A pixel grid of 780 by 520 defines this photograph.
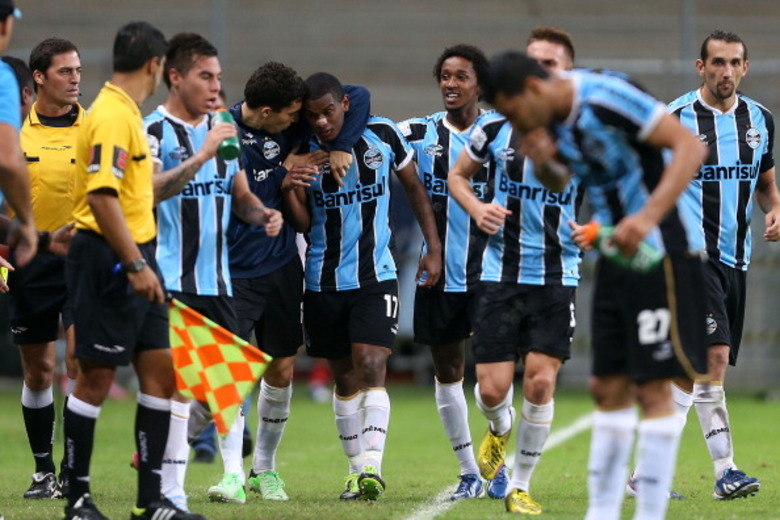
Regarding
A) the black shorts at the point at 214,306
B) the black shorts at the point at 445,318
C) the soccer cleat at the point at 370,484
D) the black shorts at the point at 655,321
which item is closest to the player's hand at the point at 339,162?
the black shorts at the point at 445,318

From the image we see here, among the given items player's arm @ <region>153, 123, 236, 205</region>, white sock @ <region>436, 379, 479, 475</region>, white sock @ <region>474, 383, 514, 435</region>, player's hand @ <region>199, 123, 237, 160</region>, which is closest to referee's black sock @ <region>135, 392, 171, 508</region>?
player's arm @ <region>153, 123, 236, 205</region>

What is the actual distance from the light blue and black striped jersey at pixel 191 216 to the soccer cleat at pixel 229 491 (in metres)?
1.16

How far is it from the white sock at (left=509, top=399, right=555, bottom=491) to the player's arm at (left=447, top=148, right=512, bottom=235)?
100 cm

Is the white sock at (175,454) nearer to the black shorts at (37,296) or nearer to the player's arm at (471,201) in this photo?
the black shorts at (37,296)

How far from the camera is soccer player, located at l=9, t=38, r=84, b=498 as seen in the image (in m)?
8.38

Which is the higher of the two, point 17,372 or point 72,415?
point 72,415

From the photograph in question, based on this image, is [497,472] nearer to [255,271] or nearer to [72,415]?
[255,271]

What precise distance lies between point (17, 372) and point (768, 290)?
10315 mm

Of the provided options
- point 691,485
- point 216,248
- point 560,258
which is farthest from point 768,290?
point 216,248

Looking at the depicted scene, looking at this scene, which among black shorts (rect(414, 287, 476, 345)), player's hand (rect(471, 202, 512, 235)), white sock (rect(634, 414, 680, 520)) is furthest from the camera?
black shorts (rect(414, 287, 476, 345))

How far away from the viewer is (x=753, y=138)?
8.40 meters

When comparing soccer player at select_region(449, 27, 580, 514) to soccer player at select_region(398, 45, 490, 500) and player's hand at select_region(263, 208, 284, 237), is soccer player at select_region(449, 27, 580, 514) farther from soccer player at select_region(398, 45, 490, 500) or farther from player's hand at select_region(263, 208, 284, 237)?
player's hand at select_region(263, 208, 284, 237)

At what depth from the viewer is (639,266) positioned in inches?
212

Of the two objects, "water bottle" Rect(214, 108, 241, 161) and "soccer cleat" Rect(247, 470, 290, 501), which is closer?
"water bottle" Rect(214, 108, 241, 161)
